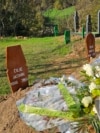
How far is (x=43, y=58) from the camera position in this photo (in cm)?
1473

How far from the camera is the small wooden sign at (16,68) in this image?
6.49m

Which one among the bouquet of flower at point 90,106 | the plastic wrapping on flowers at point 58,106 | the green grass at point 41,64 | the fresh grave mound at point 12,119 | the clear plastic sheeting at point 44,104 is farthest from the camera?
the green grass at point 41,64

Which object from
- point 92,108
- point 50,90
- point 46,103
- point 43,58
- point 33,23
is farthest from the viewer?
point 33,23

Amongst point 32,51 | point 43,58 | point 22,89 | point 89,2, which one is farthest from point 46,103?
point 89,2

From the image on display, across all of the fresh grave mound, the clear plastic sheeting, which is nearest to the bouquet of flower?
the clear plastic sheeting

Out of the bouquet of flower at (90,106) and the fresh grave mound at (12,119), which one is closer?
the bouquet of flower at (90,106)

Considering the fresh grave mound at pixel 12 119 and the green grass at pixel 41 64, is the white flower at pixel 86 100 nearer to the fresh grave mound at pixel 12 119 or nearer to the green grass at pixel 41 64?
the fresh grave mound at pixel 12 119

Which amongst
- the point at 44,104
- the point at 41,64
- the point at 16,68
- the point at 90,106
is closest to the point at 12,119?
the point at 44,104

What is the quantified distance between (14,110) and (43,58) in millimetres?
9235

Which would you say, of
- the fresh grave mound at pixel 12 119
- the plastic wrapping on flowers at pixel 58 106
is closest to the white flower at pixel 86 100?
the plastic wrapping on flowers at pixel 58 106

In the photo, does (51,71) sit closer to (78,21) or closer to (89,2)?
(78,21)

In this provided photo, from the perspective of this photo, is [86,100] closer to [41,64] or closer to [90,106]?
[90,106]

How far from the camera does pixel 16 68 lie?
660cm

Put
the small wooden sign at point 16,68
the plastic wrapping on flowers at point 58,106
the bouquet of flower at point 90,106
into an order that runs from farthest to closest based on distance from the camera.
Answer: the small wooden sign at point 16,68
the plastic wrapping on flowers at point 58,106
the bouquet of flower at point 90,106
